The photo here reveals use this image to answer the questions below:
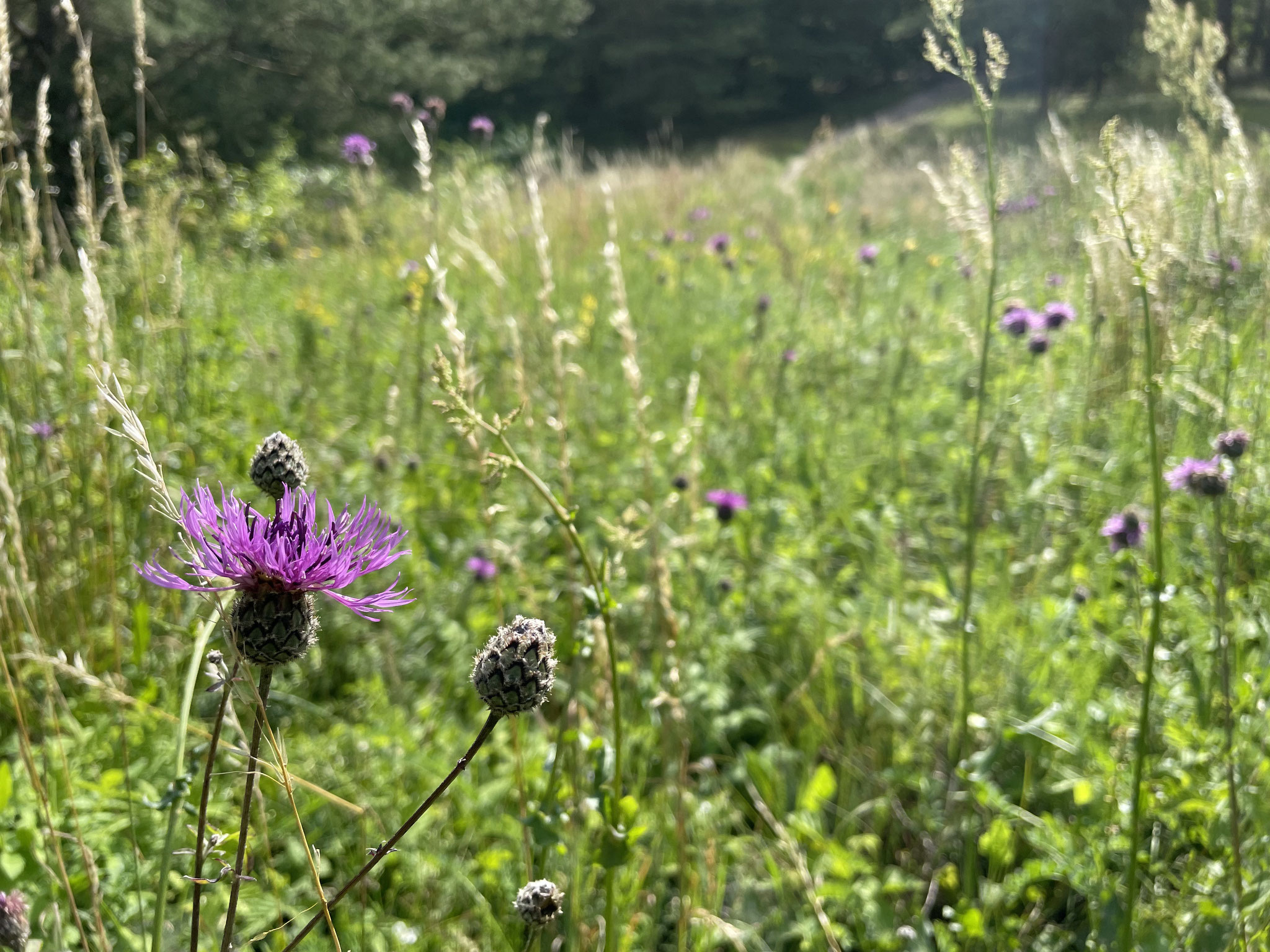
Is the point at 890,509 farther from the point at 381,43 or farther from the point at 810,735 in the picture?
the point at 381,43

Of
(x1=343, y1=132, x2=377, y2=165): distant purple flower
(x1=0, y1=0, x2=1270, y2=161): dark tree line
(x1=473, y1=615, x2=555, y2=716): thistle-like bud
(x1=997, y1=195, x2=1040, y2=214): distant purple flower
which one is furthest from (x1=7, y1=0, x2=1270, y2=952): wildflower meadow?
(x1=997, y1=195, x2=1040, y2=214): distant purple flower

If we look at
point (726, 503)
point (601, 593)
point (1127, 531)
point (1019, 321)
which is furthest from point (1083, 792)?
point (1019, 321)

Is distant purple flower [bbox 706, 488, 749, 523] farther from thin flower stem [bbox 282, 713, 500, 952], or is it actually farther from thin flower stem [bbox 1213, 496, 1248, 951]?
thin flower stem [bbox 282, 713, 500, 952]

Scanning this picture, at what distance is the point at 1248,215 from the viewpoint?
2107 mm

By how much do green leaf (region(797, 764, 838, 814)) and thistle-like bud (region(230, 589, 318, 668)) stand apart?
1.11 metres

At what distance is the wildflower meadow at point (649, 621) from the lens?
0.87 m

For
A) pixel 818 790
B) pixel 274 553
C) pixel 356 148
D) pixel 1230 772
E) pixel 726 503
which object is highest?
pixel 356 148

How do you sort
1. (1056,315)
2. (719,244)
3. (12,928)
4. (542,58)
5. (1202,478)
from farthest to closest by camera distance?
(542,58) → (719,244) → (1056,315) → (1202,478) → (12,928)

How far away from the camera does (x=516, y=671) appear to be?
59cm

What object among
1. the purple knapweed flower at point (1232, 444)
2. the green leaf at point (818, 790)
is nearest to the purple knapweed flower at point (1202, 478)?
the purple knapweed flower at point (1232, 444)

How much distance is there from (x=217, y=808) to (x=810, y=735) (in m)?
1.08

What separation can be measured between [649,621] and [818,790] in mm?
452

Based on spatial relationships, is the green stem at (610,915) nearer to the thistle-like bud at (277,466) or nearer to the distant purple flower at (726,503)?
the thistle-like bud at (277,466)

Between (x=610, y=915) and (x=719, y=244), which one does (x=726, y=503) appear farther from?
(x=719, y=244)
